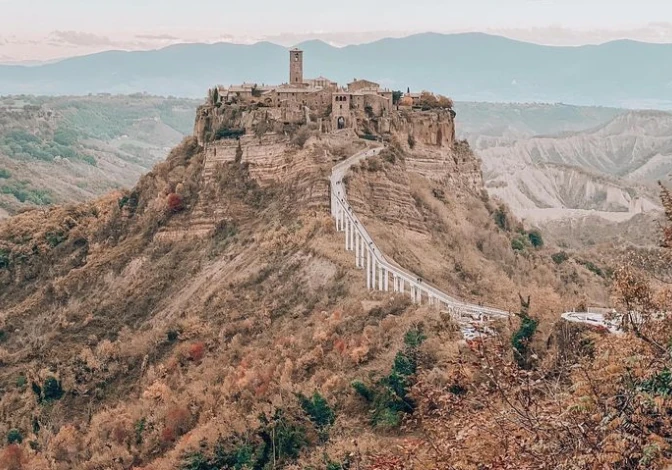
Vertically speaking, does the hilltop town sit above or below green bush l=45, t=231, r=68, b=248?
above

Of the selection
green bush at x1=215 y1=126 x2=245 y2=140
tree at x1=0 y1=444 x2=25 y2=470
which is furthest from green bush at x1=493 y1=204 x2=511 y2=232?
tree at x1=0 y1=444 x2=25 y2=470

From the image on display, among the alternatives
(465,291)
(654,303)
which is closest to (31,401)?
(465,291)

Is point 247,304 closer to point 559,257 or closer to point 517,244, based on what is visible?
point 517,244

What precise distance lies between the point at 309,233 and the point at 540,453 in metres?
26.9

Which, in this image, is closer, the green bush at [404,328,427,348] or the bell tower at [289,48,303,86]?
the green bush at [404,328,427,348]

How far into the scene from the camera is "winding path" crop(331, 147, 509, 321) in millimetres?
29484

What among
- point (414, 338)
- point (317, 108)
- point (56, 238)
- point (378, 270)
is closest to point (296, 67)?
point (317, 108)

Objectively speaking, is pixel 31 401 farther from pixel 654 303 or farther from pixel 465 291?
pixel 654 303

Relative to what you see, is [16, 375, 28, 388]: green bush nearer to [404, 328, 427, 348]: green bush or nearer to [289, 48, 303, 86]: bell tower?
[404, 328, 427, 348]: green bush

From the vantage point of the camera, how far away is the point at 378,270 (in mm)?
33688

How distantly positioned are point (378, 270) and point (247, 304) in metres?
→ 5.57

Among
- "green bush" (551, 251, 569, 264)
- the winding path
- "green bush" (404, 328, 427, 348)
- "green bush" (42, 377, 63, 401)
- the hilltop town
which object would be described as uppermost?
the hilltop town

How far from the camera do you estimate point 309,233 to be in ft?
127

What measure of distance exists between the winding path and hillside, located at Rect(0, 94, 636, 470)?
1.74ft
